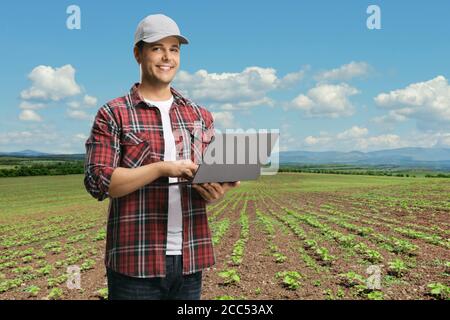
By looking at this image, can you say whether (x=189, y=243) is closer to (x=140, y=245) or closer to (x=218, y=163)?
(x=140, y=245)

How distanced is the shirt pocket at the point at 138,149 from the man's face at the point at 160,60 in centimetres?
35

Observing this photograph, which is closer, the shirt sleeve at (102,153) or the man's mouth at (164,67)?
the shirt sleeve at (102,153)

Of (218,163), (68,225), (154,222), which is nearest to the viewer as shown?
(218,163)

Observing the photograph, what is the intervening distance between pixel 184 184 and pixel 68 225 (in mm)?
19368

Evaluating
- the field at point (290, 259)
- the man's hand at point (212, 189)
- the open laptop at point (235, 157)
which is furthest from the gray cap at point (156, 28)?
the field at point (290, 259)

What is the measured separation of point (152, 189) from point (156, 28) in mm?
892

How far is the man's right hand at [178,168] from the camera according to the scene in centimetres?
249

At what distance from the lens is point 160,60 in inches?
109

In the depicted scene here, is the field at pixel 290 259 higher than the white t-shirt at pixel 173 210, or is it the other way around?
the white t-shirt at pixel 173 210

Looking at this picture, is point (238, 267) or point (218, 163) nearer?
point (218, 163)

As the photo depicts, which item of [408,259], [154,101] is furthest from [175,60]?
[408,259]

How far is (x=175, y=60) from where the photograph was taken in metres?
2.82

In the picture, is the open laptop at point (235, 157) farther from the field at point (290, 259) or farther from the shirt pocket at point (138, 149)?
the field at point (290, 259)

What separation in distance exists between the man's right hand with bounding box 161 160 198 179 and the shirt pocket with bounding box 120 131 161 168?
0.21 metres
